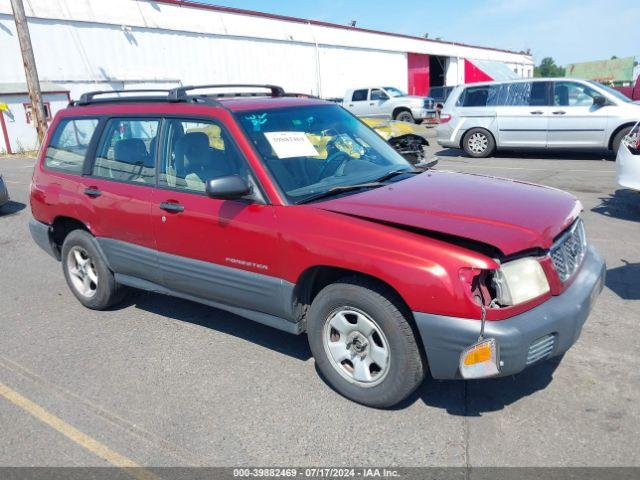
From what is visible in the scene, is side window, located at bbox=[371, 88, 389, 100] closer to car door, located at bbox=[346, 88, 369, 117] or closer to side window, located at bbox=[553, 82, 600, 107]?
car door, located at bbox=[346, 88, 369, 117]

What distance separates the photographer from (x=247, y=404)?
3354 mm

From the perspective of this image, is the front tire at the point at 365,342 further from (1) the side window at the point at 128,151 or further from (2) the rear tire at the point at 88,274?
(2) the rear tire at the point at 88,274

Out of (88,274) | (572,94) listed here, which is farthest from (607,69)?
(88,274)

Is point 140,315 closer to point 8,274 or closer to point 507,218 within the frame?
point 8,274

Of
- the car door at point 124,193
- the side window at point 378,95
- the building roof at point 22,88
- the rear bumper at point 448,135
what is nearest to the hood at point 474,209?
the car door at point 124,193

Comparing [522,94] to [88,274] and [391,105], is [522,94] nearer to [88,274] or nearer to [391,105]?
[88,274]

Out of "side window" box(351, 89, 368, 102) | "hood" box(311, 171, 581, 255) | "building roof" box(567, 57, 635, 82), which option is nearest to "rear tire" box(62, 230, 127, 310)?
"hood" box(311, 171, 581, 255)

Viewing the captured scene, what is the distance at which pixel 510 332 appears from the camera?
2689 millimetres

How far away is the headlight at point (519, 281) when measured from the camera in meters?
2.75

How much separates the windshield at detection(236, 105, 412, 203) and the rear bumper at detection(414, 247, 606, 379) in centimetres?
117

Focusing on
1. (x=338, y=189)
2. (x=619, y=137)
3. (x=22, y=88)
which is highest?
(x=22, y=88)

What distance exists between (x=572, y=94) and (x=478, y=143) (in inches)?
88.6

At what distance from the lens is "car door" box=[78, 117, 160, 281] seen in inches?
163

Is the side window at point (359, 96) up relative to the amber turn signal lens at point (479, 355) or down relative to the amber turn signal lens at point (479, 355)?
up
